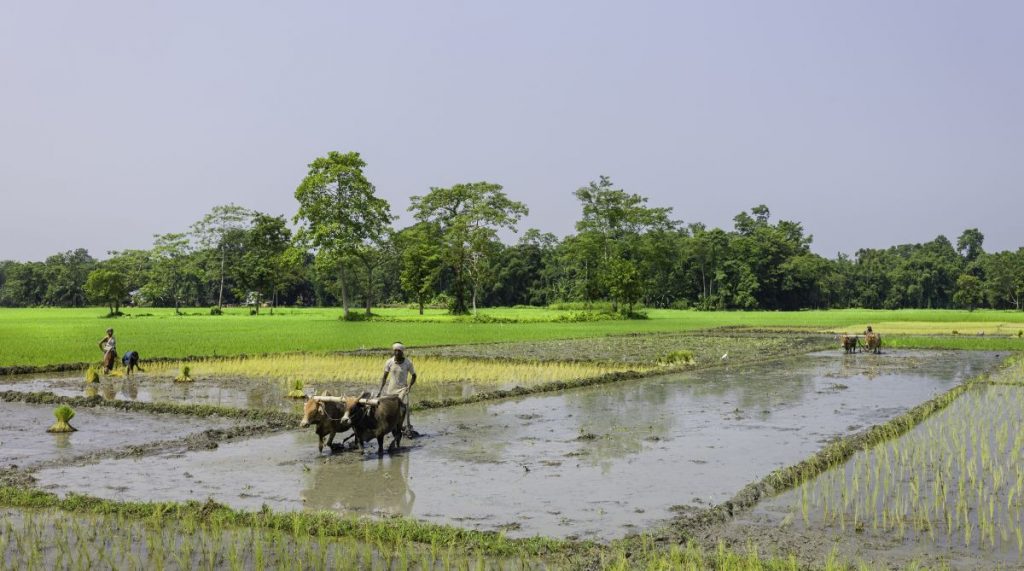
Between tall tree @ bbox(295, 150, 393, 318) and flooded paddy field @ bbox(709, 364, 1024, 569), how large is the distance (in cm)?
5063

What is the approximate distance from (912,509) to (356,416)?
23.5 feet

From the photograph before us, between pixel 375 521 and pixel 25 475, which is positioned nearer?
pixel 375 521

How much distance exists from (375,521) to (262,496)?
188cm

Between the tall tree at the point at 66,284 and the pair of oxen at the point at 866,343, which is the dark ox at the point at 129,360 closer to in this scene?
the pair of oxen at the point at 866,343

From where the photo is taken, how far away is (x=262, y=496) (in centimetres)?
925

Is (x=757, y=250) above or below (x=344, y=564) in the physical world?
above

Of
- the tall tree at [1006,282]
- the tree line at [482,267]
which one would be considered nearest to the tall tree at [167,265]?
the tree line at [482,267]

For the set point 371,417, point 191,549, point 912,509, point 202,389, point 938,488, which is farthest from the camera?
point 202,389

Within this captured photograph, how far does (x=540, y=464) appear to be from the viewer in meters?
11.1

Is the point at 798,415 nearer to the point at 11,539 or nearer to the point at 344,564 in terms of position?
the point at 344,564

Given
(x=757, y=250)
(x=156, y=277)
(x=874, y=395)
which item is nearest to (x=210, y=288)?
(x=156, y=277)

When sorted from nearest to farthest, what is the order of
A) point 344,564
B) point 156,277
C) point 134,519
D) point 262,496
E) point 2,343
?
point 344,564 < point 134,519 < point 262,496 < point 2,343 < point 156,277

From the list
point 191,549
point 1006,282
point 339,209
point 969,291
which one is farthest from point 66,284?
point 1006,282

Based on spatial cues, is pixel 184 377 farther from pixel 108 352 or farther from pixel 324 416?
pixel 324 416
